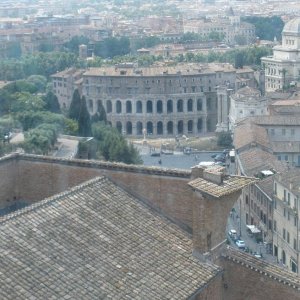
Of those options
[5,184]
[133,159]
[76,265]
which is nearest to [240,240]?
[133,159]

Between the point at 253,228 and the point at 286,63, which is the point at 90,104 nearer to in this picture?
the point at 286,63

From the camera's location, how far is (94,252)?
672 centimetres

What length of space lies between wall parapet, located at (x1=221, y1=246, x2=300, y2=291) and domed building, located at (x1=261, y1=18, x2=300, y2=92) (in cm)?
3335

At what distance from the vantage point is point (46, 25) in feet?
268

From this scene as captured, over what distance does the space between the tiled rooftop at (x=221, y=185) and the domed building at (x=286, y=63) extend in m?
33.5

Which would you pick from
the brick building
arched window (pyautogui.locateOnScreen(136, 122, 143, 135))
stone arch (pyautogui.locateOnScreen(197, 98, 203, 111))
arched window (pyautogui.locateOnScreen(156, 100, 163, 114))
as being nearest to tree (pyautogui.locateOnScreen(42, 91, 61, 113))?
the brick building

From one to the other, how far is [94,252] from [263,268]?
5.53 ft

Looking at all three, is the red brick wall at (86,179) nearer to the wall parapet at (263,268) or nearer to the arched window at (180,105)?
the wall parapet at (263,268)

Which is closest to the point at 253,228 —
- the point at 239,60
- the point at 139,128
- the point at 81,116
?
the point at 81,116

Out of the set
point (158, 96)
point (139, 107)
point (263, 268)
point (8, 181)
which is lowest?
point (139, 107)

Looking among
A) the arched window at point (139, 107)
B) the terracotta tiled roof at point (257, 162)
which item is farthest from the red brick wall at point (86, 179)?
the arched window at point (139, 107)

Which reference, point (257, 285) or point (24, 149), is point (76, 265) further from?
point (24, 149)

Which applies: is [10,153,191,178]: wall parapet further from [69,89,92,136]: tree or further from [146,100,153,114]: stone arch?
[146,100,153,114]: stone arch

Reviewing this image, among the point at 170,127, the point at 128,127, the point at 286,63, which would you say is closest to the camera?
the point at 128,127
